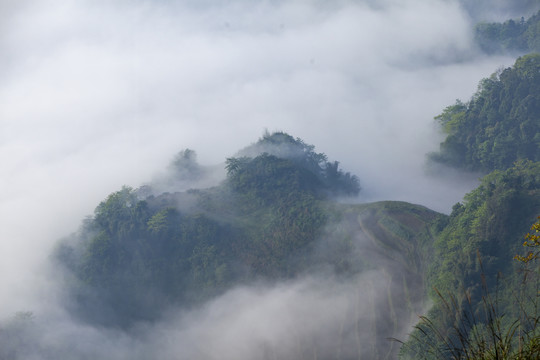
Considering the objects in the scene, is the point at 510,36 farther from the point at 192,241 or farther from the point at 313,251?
the point at 192,241

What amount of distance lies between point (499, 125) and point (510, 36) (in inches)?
2486

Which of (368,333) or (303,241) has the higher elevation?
(303,241)

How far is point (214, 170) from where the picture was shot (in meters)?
75.4

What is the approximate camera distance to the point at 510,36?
12300 centimetres

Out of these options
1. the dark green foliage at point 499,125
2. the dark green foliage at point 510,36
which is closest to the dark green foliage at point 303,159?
the dark green foliage at point 499,125

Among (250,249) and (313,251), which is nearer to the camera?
(313,251)

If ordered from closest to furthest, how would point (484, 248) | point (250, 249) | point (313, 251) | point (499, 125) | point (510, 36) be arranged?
point (484, 248) < point (313, 251) < point (250, 249) < point (499, 125) < point (510, 36)

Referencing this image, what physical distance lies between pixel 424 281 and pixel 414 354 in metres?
8.65

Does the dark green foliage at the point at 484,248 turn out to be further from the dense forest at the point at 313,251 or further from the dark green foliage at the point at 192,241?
the dark green foliage at the point at 192,241

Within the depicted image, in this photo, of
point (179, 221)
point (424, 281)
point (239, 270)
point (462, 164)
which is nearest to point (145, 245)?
point (179, 221)

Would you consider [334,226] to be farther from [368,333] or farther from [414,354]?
[414,354]

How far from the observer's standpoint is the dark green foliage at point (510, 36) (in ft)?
369

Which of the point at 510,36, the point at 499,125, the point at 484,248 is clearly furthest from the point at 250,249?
the point at 510,36

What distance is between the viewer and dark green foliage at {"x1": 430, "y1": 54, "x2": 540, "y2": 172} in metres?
66.2
